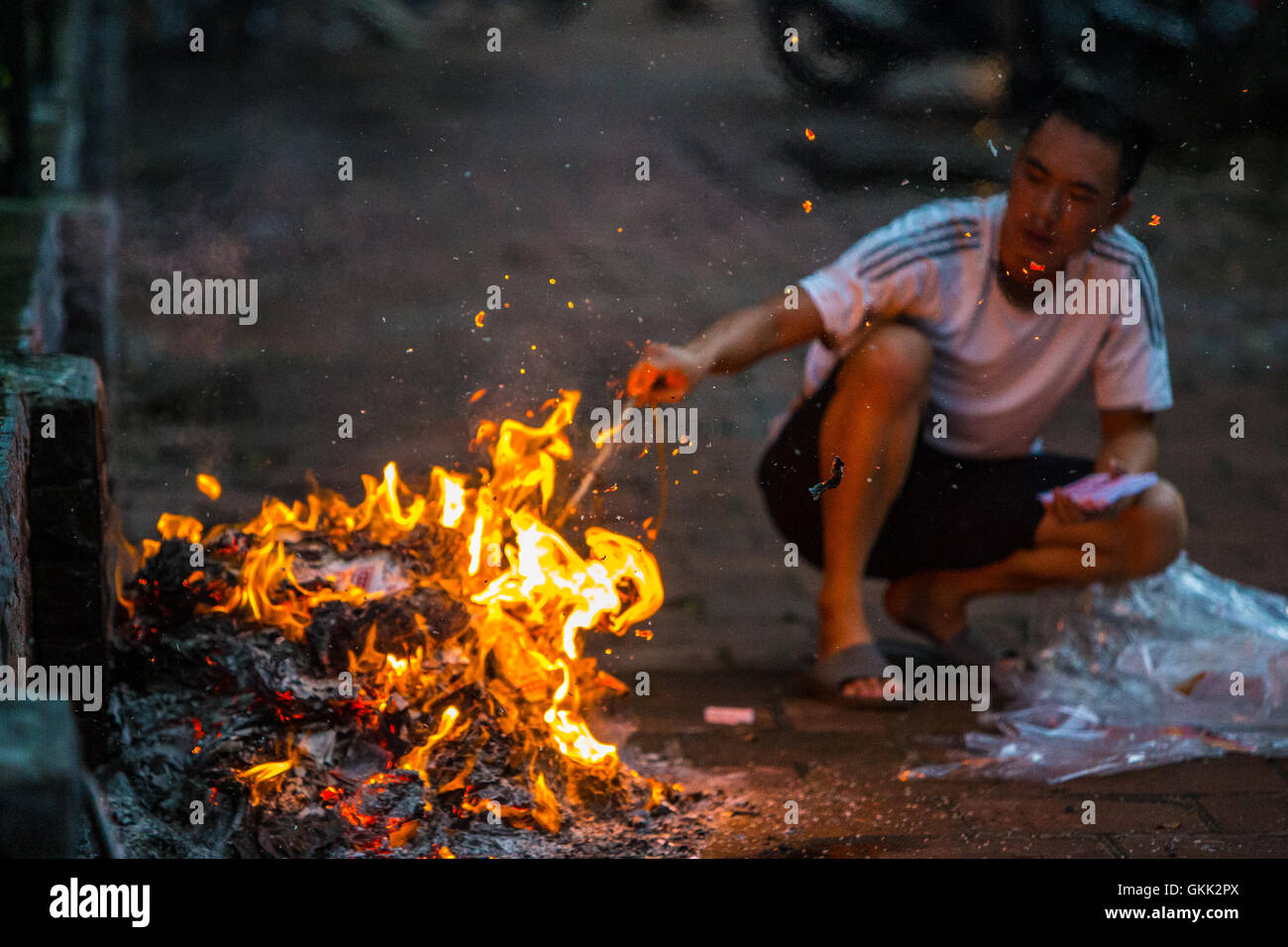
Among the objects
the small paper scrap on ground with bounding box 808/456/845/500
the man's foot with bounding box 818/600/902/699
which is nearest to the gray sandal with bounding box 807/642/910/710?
the man's foot with bounding box 818/600/902/699

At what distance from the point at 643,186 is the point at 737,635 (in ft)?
23.3

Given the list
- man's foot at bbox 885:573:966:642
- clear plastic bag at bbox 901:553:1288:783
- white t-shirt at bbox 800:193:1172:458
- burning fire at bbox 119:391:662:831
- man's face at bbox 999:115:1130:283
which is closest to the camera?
burning fire at bbox 119:391:662:831

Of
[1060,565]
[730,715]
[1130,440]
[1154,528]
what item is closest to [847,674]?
[730,715]

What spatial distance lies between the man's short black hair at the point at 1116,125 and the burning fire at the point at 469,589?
1595 millimetres

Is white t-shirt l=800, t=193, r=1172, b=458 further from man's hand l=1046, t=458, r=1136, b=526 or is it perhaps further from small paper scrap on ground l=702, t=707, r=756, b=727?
small paper scrap on ground l=702, t=707, r=756, b=727

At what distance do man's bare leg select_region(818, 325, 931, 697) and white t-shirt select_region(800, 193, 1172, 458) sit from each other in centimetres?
10

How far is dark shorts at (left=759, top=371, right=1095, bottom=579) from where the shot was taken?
175 inches

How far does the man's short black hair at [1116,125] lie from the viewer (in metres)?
4.10

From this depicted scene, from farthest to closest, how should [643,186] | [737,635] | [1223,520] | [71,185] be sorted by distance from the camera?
[643,186] < [71,185] < [1223,520] < [737,635]

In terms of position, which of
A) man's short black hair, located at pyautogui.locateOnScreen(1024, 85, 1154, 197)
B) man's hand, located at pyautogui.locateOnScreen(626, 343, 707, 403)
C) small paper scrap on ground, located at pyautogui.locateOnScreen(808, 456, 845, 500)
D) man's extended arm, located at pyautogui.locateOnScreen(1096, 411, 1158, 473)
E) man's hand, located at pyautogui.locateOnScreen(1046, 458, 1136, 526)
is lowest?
man's hand, located at pyautogui.locateOnScreen(1046, 458, 1136, 526)

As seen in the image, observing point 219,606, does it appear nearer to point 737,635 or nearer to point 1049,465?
point 737,635

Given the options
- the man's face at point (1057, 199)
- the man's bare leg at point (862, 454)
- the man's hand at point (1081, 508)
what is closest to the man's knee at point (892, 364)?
the man's bare leg at point (862, 454)

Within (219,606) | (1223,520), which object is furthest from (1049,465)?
(219,606)

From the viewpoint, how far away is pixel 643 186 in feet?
37.2
